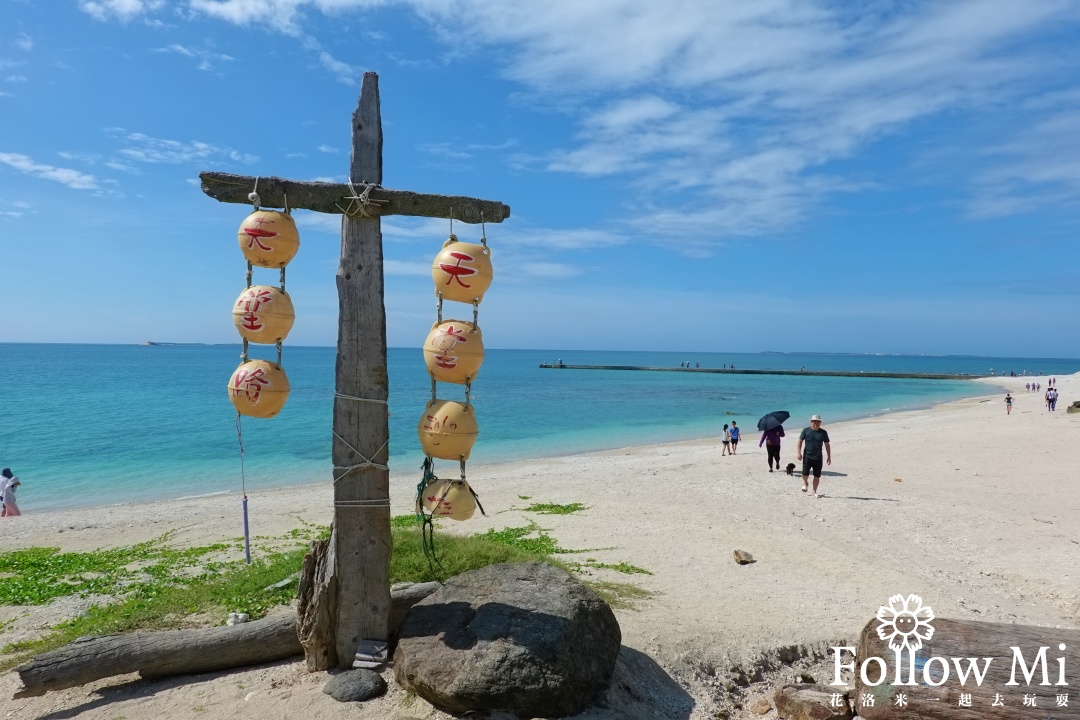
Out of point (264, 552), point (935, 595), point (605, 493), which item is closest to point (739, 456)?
point (605, 493)

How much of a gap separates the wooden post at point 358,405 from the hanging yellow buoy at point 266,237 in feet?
0.85

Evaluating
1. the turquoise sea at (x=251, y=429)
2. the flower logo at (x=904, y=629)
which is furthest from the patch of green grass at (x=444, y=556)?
the turquoise sea at (x=251, y=429)

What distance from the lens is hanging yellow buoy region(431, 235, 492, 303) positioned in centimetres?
499

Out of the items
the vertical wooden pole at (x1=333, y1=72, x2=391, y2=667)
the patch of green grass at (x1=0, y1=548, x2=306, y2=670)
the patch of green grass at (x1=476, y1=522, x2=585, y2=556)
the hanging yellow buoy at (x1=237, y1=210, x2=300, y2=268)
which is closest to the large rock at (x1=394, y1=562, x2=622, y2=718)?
the vertical wooden pole at (x1=333, y1=72, x2=391, y2=667)

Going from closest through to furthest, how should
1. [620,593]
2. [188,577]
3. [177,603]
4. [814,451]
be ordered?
[177,603], [620,593], [188,577], [814,451]

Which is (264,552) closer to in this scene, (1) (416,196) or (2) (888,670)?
(1) (416,196)

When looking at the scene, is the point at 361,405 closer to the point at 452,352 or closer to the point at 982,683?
the point at 452,352

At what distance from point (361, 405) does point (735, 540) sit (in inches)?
279

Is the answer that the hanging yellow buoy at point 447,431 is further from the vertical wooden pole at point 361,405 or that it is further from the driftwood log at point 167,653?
the driftwood log at point 167,653

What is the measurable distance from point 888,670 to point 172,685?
18.4 ft

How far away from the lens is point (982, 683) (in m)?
4.25

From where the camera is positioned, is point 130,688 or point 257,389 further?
point 130,688

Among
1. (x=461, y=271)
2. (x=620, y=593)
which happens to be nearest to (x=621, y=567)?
(x=620, y=593)

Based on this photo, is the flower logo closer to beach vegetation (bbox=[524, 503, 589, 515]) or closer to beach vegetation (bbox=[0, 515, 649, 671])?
beach vegetation (bbox=[0, 515, 649, 671])
